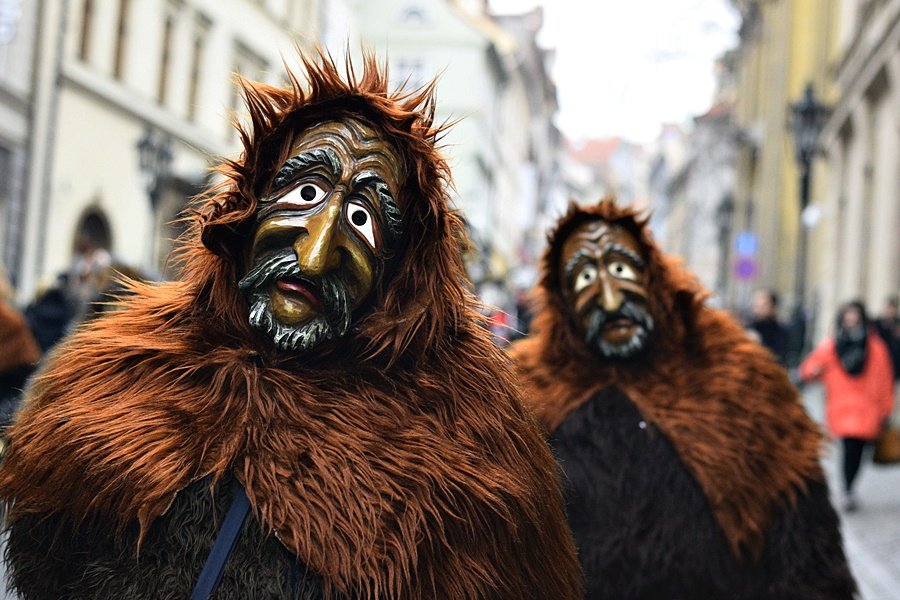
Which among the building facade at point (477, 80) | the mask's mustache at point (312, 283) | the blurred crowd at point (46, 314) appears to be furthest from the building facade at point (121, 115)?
the mask's mustache at point (312, 283)

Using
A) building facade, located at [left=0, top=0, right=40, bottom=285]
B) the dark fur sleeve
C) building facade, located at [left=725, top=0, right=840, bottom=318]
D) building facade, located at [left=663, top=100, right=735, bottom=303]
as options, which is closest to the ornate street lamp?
building facade, located at [left=0, top=0, right=40, bottom=285]

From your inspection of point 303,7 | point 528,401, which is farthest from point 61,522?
point 303,7

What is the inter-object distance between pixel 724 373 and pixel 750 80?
42.8 metres

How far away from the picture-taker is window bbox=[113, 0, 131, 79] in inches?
990

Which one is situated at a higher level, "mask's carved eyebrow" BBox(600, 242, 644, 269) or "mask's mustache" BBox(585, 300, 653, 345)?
"mask's carved eyebrow" BBox(600, 242, 644, 269)

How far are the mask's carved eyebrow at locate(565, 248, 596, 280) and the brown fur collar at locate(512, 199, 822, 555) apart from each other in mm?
115

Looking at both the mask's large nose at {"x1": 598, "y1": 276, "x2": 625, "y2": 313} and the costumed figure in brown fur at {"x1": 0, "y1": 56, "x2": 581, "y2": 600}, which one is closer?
the costumed figure in brown fur at {"x1": 0, "y1": 56, "x2": 581, "y2": 600}

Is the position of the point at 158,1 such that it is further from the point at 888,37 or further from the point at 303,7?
the point at 888,37

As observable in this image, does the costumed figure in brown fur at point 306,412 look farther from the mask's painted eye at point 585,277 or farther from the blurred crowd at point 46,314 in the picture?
the blurred crowd at point 46,314

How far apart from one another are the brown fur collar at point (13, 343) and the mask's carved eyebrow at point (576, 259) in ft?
13.9

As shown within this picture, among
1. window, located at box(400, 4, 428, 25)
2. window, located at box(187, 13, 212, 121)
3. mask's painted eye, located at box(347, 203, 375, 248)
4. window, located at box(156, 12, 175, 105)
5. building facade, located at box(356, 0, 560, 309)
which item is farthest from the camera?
window, located at box(400, 4, 428, 25)

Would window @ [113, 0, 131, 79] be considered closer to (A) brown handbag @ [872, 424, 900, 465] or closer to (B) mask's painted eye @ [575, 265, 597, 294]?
(A) brown handbag @ [872, 424, 900, 465]

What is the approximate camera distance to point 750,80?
45.7m

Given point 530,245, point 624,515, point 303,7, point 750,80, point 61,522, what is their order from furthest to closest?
1. point 530,245
2. point 750,80
3. point 303,7
4. point 624,515
5. point 61,522
